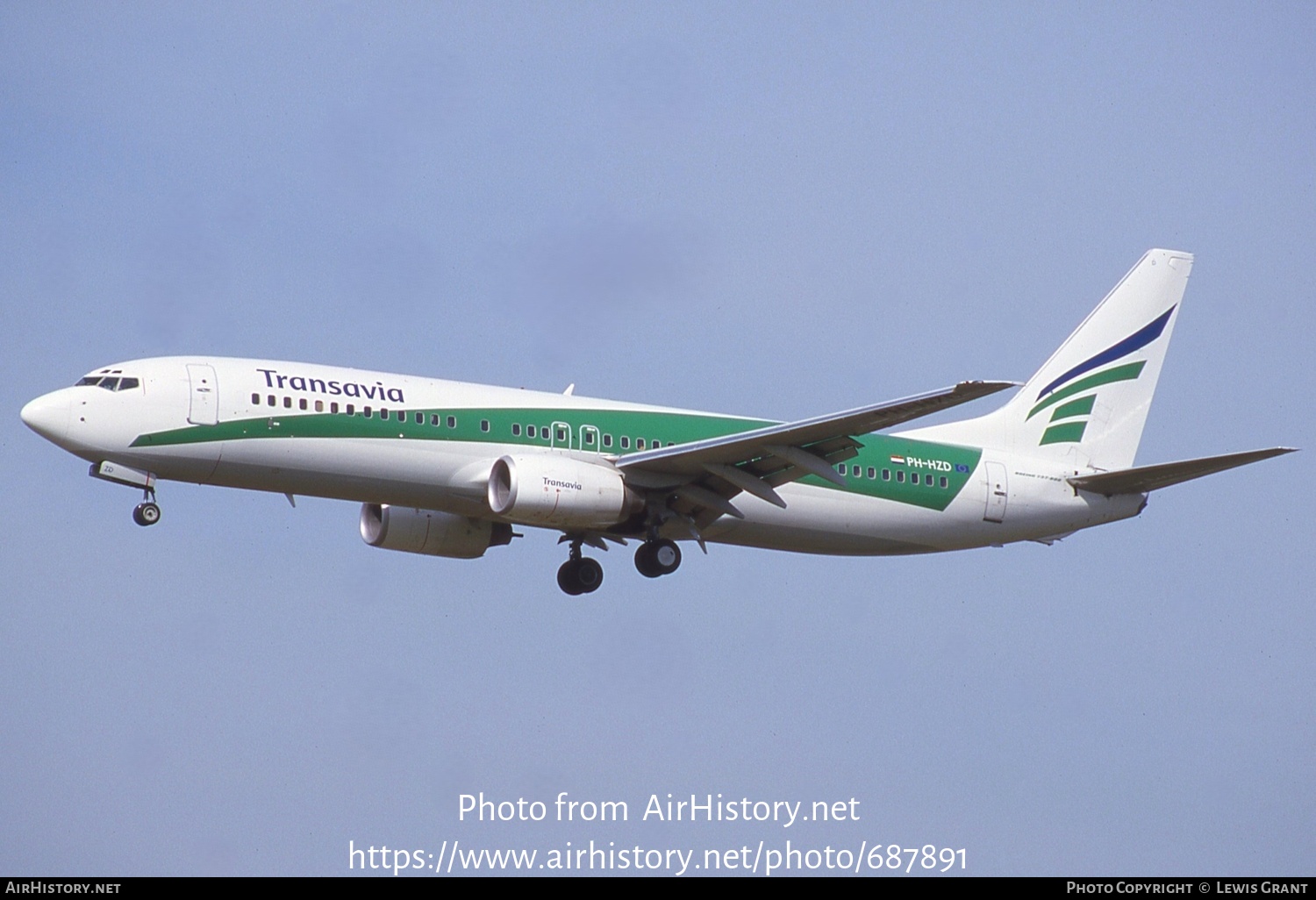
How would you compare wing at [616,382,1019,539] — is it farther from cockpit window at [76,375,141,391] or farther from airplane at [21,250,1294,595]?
cockpit window at [76,375,141,391]

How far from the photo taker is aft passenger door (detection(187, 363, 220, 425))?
36438 millimetres

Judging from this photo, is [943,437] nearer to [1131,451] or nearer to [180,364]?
[1131,451]

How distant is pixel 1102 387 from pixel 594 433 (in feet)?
48.6

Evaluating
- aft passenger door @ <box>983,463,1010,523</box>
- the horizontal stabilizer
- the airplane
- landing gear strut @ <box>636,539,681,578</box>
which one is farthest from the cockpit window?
the horizontal stabilizer

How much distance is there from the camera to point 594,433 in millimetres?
39969

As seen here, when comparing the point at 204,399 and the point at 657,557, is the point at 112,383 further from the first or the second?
the point at 657,557

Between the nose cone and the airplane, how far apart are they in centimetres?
4

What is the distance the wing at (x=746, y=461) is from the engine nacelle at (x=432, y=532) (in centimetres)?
485

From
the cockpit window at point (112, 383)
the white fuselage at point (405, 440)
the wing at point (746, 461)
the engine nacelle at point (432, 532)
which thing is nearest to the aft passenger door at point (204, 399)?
the white fuselage at point (405, 440)

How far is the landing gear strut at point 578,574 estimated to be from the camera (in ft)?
140

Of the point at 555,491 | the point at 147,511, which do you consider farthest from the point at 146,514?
the point at 555,491

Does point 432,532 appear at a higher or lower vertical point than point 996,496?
lower

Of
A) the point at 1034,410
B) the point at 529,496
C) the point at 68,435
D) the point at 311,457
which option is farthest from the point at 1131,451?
the point at 68,435

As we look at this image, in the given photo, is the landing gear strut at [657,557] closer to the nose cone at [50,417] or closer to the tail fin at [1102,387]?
the tail fin at [1102,387]
